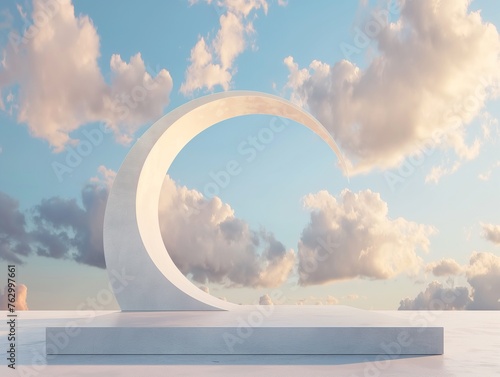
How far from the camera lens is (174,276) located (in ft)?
35.2

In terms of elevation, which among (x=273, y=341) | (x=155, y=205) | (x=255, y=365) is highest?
(x=155, y=205)

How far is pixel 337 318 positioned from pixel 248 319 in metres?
1.41

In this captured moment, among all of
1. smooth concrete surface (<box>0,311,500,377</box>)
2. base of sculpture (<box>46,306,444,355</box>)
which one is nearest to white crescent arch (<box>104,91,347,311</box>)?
smooth concrete surface (<box>0,311,500,377</box>)

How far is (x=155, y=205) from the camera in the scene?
37.7 feet

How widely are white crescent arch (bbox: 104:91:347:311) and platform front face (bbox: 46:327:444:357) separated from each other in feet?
9.78

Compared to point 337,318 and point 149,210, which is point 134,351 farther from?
point 149,210

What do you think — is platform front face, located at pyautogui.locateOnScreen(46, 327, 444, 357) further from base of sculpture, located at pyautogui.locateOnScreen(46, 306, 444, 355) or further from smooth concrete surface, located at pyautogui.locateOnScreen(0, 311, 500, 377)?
smooth concrete surface, located at pyautogui.locateOnScreen(0, 311, 500, 377)

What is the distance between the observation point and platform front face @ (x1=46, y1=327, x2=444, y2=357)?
7.05m

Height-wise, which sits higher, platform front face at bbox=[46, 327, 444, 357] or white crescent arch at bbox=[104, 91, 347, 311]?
white crescent arch at bbox=[104, 91, 347, 311]

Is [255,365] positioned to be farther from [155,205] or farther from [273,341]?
[155,205]

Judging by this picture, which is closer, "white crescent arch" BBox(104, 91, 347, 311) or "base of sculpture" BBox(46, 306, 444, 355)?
"base of sculpture" BBox(46, 306, 444, 355)

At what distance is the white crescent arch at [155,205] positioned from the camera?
10242 mm

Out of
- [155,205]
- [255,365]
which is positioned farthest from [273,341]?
[155,205]

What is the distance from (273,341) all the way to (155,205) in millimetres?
5229
